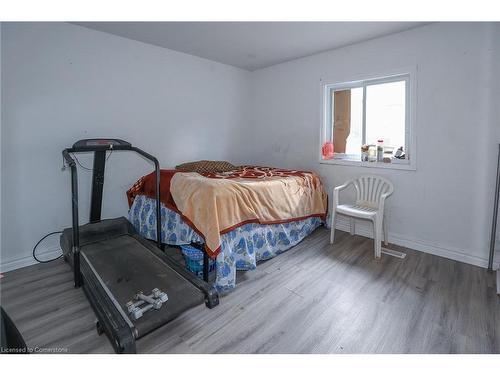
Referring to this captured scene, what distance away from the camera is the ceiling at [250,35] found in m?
2.79

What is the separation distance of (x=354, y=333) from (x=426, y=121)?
7.66ft

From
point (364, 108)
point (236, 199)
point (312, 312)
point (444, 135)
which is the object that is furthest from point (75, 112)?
point (444, 135)

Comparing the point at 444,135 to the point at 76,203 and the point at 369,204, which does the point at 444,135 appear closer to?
the point at 369,204

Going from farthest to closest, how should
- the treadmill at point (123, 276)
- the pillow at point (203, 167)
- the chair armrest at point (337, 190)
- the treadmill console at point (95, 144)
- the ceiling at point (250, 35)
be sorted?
the pillow at point (203, 167) → the chair armrest at point (337, 190) → the ceiling at point (250, 35) → the treadmill console at point (95, 144) → the treadmill at point (123, 276)

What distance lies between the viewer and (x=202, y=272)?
2.41 meters

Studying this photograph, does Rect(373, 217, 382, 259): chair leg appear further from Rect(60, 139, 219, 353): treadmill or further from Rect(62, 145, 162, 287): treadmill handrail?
Rect(62, 145, 162, 287): treadmill handrail

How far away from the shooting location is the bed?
2.21 m

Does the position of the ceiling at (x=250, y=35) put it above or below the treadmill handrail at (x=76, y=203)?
above

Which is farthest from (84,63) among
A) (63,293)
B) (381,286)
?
(381,286)

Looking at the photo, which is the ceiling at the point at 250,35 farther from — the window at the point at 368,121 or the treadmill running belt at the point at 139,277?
the treadmill running belt at the point at 139,277

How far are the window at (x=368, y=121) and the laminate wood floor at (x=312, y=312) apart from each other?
1.34 meters

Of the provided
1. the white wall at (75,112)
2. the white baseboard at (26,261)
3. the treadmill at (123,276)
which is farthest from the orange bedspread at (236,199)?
the white baseboard at (26,261)
